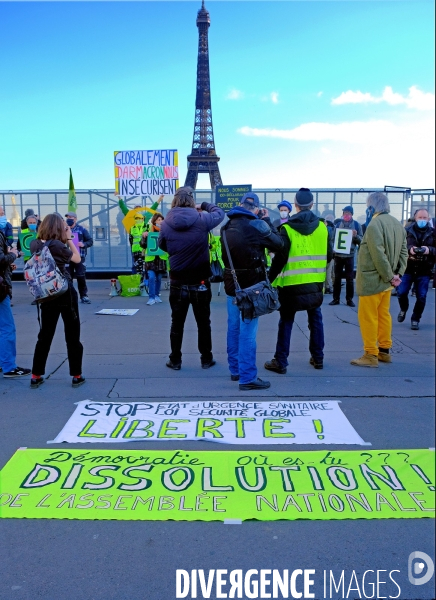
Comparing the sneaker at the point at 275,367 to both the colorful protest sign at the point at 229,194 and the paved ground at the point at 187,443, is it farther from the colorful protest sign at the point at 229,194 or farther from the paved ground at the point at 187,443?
the colorful protest sign at the point at 229,194

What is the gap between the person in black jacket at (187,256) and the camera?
549 cm

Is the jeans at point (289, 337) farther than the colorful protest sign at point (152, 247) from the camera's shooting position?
No

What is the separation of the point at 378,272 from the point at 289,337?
48.1 inches

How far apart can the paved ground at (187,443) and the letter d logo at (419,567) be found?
0.11 feet

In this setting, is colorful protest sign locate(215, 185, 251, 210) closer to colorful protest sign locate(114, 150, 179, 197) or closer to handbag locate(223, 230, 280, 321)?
colorful protest sign locate(114, 150, 179, 197)

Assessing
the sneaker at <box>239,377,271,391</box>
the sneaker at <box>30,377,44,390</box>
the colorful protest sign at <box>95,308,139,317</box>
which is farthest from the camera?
the colorful protest sign at <box>95,308,139,317</box>

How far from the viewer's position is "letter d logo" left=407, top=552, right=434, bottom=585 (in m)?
2.46

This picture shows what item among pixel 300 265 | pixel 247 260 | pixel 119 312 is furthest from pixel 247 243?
pixel 119 312

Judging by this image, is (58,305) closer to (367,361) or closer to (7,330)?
(7,330)

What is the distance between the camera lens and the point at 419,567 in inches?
99.9

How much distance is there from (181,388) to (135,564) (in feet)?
8.40

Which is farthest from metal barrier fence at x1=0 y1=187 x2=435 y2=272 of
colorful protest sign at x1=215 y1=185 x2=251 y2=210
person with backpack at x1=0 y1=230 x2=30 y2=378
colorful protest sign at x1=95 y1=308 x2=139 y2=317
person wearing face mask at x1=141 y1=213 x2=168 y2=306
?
person with backpack at x1=0 y1=230 x2=30 y2=378

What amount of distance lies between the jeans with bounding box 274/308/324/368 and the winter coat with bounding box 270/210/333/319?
90 mm

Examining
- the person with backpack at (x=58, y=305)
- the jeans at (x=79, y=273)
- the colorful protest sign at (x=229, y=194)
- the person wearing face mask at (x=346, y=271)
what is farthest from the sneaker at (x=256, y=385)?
the colorful protest sign at (x=229, y=194)
